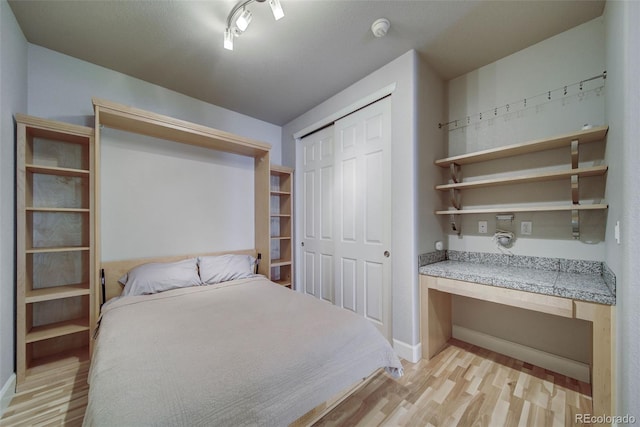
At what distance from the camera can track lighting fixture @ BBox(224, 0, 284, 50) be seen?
1469 mm

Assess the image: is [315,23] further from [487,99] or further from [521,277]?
[521,277]

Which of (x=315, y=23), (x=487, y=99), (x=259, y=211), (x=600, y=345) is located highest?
(x=315, y=23)

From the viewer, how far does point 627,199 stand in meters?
1.02

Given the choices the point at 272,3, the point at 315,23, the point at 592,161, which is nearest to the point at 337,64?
the point at 315,23

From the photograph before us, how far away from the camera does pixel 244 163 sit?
3.13m

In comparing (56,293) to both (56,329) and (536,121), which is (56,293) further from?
(536,121)

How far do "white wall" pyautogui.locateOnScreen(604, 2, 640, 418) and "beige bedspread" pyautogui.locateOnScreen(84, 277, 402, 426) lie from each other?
3.47ft

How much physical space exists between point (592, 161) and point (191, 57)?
333 cm

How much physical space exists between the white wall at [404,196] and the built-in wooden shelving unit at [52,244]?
255cm

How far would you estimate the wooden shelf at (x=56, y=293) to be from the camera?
1.73 m

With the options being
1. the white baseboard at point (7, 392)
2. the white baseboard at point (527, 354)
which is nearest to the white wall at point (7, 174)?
the white baseboard at point (7, 392)

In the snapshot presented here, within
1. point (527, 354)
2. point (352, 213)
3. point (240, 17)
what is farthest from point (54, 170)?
point (527, 354)

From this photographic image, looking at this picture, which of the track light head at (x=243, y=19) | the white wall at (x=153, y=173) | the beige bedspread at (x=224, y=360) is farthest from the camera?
the white wall at (x=153, y=173)

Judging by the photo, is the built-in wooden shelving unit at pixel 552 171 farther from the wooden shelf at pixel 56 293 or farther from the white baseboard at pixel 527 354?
the wooden shelf at pixel 56 293
